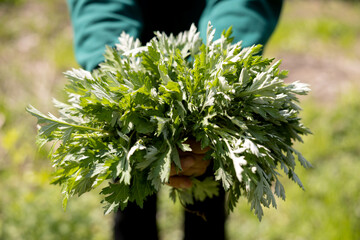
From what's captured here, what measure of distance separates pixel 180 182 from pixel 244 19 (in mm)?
816

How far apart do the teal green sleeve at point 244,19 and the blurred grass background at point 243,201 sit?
1.54 m

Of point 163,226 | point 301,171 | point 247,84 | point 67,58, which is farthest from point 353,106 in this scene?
point 67,58

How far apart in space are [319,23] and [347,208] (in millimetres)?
3823

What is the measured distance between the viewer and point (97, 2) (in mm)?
1812

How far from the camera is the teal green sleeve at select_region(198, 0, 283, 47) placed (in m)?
1.59

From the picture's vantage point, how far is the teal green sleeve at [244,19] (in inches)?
62.8

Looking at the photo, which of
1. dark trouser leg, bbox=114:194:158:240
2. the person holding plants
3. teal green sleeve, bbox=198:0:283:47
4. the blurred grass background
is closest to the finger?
the person holding plants

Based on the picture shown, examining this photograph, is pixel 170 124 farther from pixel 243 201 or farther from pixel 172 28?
pixel 243 201

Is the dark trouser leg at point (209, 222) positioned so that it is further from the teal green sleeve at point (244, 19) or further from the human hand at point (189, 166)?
the teal green sleeve at point (244, 19)

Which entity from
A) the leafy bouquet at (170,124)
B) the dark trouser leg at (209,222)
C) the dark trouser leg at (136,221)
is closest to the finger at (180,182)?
the leafy bouquet at (170,124)

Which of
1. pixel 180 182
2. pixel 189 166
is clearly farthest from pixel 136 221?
pixel 189 166

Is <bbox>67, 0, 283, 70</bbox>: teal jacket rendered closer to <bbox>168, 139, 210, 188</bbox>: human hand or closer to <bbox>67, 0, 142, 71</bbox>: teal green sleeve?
<bbox>67, 0, 142, 71</bbox>: teal green sleeve

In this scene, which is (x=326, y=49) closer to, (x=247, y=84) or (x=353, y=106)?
(x=353, y=106)

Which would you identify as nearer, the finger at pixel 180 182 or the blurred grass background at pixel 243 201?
the finger at pixel 180 182
